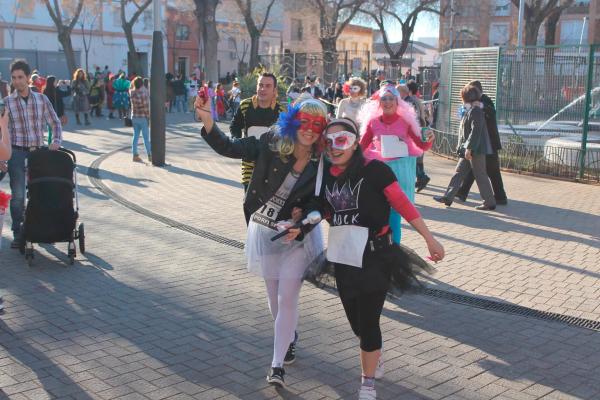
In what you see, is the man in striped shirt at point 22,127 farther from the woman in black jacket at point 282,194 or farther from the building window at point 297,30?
the building window at point 297,30

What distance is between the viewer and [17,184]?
781cm

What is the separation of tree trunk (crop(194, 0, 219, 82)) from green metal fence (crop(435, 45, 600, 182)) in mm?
15777

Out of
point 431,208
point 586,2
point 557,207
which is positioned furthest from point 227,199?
point 586,2

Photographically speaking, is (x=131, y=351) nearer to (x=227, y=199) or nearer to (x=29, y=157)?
(x=29, y=157)

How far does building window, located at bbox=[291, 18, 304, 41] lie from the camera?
7414 centimetres

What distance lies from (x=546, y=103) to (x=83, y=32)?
4449cm

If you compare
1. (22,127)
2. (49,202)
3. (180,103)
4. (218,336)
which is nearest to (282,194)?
(218,336)

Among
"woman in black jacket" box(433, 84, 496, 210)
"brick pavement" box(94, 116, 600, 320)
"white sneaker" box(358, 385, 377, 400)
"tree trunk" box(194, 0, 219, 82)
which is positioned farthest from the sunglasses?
"tree trunk" box(194, 0, 219, 82)

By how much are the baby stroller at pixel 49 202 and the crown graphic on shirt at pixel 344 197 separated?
12.5 feet

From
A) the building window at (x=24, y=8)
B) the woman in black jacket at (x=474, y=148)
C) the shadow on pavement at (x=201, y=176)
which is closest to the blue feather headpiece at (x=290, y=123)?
the woman in black jacket at (x=474, y=148)

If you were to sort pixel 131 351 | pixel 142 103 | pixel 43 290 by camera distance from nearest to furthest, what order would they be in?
pixel 131 351 → pixel 43 290 → pixel 142 103

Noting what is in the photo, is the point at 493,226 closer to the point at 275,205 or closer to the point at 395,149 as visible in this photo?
the point at 395,149

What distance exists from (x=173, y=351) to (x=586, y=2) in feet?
226

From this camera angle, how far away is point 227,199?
11180 millimetres
